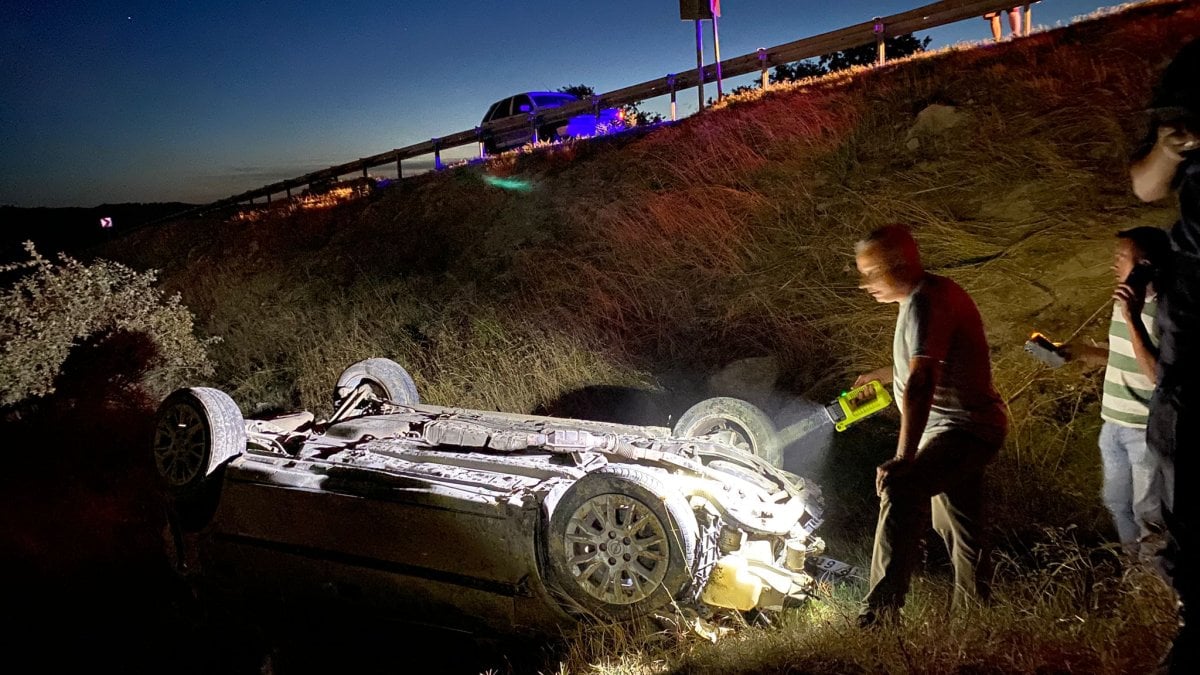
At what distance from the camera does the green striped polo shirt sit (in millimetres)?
3020

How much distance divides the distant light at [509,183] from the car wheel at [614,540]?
390 inches

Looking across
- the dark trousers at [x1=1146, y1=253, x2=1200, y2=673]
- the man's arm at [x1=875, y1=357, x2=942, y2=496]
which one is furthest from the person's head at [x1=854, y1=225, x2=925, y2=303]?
the dark trousers at [x1=1146, y1=253, x2=1200, y2=673]

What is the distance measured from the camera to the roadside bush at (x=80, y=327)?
25.3 ft

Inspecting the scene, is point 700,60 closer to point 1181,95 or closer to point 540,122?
point 540,122

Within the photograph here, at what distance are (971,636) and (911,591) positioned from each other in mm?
686

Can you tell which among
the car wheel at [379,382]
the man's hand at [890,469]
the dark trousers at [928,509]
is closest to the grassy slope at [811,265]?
the dark trousers at [928,509]

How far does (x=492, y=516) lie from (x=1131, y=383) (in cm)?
295

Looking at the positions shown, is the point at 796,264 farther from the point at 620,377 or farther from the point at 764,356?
the point at 620,377

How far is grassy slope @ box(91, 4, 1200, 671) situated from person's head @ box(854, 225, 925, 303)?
1439 millimetres

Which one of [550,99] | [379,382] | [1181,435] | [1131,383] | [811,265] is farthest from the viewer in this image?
[550,99]

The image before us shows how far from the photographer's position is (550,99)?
1677 centimetres

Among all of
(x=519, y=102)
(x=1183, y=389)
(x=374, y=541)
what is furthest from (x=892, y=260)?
(x=519, y=102)

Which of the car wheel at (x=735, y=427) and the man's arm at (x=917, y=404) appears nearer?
the man's arm at (x=917, y=404)

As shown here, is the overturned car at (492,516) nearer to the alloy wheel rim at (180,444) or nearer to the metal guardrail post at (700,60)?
the alloy wheel rim at (180,444)
